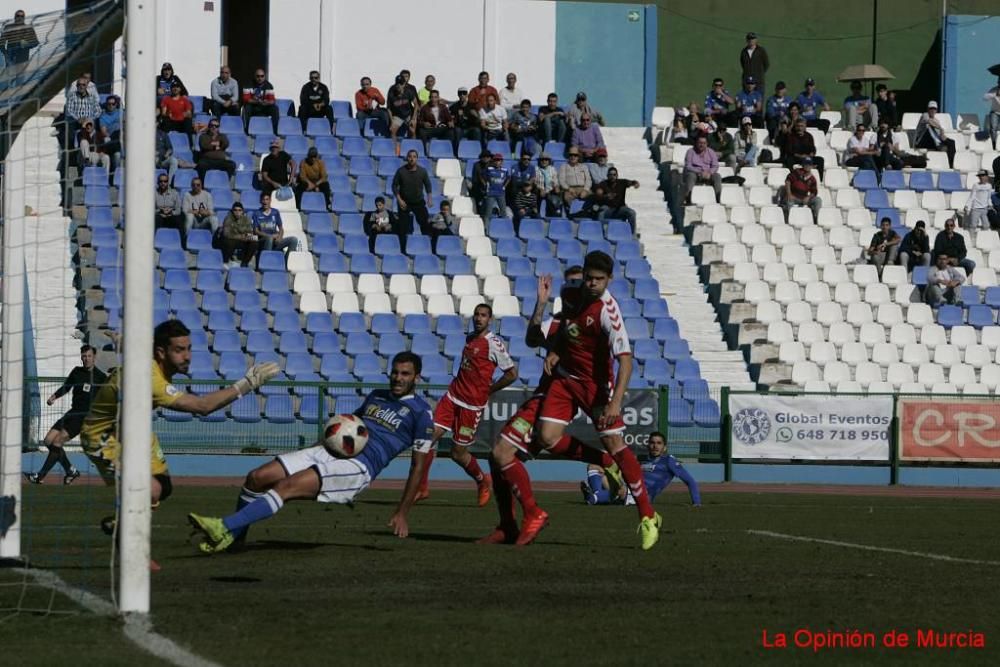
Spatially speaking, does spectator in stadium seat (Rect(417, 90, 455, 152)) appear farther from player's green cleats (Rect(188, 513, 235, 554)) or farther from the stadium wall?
player's green cleats (Rect(188, 513, 235, 554))

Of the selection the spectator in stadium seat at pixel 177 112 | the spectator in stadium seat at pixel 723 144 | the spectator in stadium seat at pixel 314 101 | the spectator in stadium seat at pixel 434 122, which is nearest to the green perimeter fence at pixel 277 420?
Result: the spectator in stadium seat at pixel 177 112

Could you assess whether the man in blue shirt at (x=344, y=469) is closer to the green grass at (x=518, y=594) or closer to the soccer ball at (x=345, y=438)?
the soccer ball at (x=345, y=438)

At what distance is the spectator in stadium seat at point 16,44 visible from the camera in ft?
34.1

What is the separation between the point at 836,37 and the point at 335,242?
631 inches

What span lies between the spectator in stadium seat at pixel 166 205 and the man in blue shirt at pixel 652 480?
1115 centimetres

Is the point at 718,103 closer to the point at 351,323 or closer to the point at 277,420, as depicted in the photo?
the point at 351,323

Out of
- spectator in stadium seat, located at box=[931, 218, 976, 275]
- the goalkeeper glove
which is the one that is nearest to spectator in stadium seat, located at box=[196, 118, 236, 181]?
spectator in stadium seat, located at box=[931, 218, 976, 275]

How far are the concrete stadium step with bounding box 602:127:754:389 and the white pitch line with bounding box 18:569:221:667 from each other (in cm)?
1945

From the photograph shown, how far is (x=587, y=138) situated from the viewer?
32031 mm

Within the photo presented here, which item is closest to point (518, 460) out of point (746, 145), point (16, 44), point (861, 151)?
point (16, 44)

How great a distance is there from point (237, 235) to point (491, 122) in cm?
656

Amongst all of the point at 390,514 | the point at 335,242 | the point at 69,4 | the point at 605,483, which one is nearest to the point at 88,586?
the point at 390,514

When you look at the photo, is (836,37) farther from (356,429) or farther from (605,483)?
(356,429)

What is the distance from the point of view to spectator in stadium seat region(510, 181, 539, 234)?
30.3 meters
